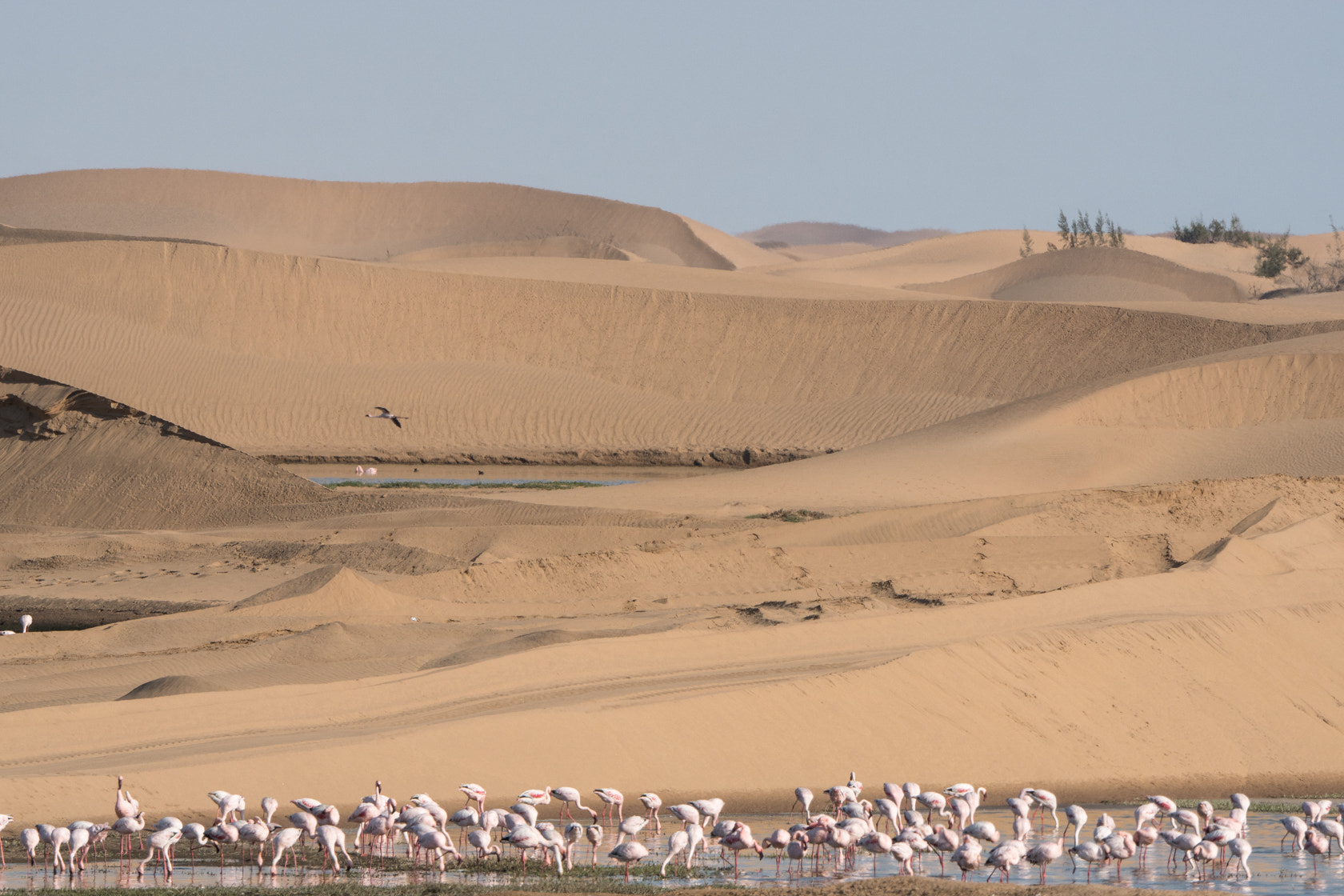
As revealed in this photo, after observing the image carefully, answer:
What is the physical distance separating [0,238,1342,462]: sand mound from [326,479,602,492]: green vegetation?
223 inches

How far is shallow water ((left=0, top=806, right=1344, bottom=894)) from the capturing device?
972 cm

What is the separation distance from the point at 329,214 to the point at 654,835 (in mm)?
120659

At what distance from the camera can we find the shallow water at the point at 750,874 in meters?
9.72

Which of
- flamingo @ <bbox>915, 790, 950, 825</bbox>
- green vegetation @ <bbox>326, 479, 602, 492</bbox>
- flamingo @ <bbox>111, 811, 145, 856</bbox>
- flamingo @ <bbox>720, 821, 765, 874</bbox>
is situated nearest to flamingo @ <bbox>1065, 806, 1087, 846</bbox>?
Answer: flamingo @ <bbox>915, 790, 950, 825</bbox>

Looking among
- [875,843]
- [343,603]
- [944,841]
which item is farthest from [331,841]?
[343,603]

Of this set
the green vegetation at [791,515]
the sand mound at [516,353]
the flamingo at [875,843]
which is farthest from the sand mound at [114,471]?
the flamingo at [875,843]

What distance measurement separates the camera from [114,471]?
30.6 meters

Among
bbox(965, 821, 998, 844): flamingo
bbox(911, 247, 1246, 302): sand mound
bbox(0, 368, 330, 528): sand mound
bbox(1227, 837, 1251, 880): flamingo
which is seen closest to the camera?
bbox(1227, 837, 1251, 880): flamingo

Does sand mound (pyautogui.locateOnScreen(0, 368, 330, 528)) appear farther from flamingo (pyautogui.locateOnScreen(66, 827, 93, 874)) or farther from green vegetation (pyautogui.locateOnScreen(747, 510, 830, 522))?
flamingo (pyautogui.locateOnScreen(66, 827, 93, 874))

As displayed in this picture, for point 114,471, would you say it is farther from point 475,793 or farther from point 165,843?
point 165,843

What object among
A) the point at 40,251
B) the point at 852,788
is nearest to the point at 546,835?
the point at 852,788

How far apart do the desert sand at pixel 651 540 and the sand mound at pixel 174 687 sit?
0.97ft

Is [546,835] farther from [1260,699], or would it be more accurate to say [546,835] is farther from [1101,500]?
[1101,500]

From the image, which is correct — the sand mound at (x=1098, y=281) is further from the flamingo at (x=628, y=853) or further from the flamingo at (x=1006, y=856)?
the flamingo at (x=628, y=853)
